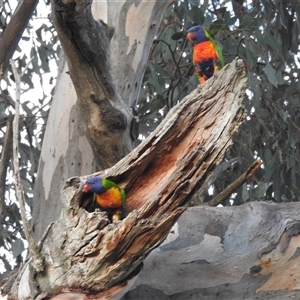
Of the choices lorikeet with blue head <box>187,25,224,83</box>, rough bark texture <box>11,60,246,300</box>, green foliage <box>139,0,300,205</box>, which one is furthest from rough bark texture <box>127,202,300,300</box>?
green foliage <box>139,0,300,205</box>

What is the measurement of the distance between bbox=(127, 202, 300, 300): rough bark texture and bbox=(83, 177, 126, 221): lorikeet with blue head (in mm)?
190

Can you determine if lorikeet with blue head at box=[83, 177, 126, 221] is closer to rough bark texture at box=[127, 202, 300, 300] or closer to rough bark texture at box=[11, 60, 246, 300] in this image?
rough bark texture at box=[11, 60, 246, 300]

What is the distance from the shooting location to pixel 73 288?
3.23ft

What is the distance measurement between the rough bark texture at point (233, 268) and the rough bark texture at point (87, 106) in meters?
0.34

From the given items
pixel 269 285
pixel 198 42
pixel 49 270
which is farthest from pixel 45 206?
pixel 198 42

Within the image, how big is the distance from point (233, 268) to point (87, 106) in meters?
0.51

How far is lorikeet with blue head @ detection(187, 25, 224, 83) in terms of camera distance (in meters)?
1.68

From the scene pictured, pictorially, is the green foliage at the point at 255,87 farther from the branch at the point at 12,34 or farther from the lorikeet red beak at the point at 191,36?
the branch at the point at 12,34

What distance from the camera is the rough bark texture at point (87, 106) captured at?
1349 millimetres

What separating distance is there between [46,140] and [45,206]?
0.23m

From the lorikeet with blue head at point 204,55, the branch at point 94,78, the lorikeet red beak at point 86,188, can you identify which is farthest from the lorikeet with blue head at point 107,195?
the lorikeet with blue head at point 204,55

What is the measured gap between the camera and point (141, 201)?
3.76 feet

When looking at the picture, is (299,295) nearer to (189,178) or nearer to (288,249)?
(288,249)

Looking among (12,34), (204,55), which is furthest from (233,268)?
(12,34)
